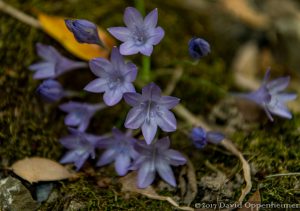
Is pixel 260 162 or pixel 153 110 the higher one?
pixel 153 110

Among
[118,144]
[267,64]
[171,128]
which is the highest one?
[171,128]

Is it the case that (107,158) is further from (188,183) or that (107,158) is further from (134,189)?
(188,183)

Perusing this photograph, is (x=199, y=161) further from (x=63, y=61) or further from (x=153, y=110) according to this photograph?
(x=63, y=61)

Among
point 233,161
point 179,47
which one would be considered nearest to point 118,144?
point 233,161


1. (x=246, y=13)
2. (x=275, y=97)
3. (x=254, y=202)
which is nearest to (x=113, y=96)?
(x=254, y=202)

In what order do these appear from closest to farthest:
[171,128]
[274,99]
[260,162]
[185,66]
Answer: [171,128]
[260,162]
[274,99]
[185,66]

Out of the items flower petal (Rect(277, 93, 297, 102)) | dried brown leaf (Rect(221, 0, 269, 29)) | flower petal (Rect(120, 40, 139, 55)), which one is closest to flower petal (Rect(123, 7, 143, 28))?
flower petal (Rect(120, 40, 139, 55))

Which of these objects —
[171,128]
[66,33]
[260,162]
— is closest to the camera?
[171,128]
